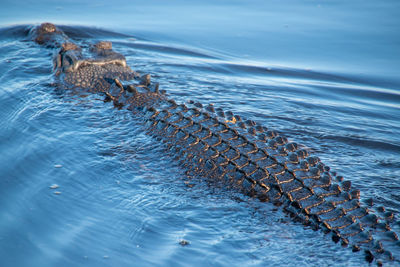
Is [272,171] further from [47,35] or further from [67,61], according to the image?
[47,35]

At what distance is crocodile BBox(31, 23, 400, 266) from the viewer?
2.80 metres

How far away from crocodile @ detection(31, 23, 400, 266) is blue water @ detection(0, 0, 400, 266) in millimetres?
110

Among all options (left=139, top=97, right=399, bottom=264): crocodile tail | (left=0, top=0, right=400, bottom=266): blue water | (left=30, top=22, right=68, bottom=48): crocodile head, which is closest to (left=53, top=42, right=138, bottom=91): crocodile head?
(left=0, top=0, right=400, bottom=266): blue water

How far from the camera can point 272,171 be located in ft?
10.8

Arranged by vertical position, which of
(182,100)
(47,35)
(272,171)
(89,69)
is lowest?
(272,171)

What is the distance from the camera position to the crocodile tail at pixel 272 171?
279 centimetres

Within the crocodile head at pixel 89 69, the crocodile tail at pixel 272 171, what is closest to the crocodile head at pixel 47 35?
the crocodile head at pixel 89 69

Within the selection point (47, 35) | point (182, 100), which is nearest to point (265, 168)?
point (182, 100)

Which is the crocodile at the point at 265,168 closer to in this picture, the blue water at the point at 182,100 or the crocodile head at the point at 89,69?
the blue water at the point at 182,100

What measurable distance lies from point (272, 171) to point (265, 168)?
0.20ft

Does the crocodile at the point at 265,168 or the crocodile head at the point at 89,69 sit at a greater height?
the crocodile head at the point at 89,69

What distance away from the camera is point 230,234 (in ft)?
10.0

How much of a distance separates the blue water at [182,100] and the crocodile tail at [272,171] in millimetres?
118

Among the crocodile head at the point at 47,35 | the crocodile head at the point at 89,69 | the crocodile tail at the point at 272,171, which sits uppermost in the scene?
the crocodile head at the point at 47,35
